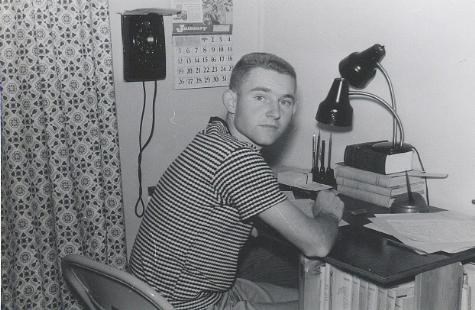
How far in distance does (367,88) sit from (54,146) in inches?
51.4

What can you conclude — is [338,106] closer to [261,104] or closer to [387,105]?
[387,105]

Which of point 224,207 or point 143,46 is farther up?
point 143,46

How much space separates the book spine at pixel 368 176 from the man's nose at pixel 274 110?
58cm

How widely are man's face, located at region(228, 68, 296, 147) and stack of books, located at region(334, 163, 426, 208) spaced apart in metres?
0.56

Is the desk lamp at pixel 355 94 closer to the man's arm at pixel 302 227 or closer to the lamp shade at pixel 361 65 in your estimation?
the lamp shade at pixel 361 65

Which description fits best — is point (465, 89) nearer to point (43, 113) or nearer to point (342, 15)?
point (342, 15)

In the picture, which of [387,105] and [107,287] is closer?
[107,287]

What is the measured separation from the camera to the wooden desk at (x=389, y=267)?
55.0 inches

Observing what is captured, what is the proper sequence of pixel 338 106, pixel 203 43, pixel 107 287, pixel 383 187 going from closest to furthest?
1. pixel 107 287
2. pixel 383 187
3. pixel 338 106
4. pixel 203 43

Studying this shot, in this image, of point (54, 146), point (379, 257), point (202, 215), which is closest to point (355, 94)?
point (379, 257)

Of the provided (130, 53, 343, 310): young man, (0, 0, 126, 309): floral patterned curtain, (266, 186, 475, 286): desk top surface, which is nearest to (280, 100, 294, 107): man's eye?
(130, 53, 343, 310): young man

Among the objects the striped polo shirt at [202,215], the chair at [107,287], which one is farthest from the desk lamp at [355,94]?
the chair at [107,287]

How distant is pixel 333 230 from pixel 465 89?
2.45ft

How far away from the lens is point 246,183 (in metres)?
1.38
